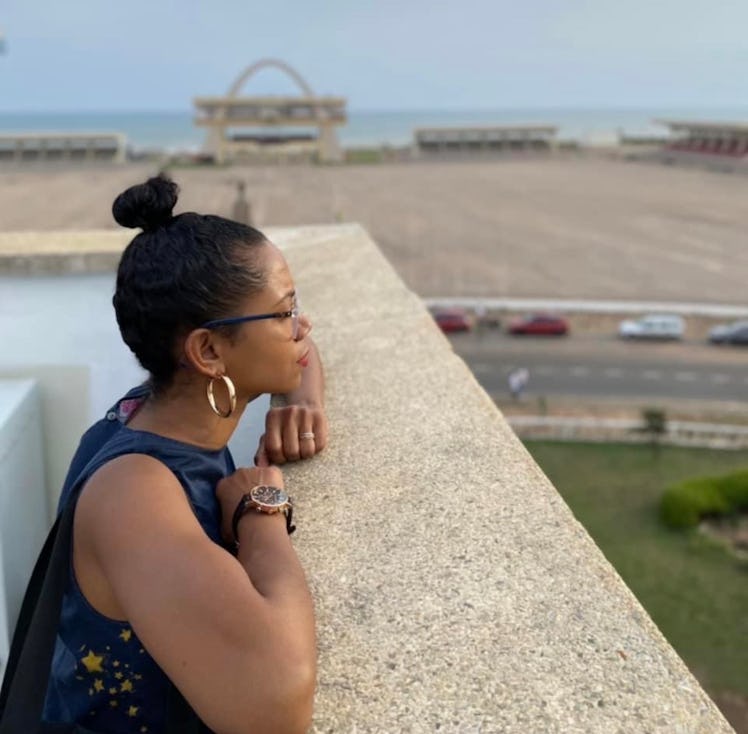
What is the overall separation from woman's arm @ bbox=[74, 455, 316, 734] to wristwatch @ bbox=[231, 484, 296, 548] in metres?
0.15

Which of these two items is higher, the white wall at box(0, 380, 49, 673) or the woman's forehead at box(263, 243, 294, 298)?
the woman's forehead at box(263, 243, 294, 298)

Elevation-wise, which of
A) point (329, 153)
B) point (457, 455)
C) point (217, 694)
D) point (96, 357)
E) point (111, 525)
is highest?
point (111, 525)

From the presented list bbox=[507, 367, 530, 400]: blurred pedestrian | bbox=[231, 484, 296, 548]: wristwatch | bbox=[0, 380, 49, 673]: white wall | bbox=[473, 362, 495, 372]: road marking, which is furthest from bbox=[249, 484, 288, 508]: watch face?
bbox=[473, 362, 495, 372]: road marking

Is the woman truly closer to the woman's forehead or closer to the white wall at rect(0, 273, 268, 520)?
the woman's forehead

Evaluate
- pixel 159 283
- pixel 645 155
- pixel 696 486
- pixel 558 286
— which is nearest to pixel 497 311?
pixel 558 286

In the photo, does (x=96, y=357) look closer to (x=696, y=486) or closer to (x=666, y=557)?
(x=666, y=557)

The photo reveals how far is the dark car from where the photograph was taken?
647 inches

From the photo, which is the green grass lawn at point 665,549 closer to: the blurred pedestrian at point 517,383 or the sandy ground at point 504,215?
the blurred pedestrian at point 517,383

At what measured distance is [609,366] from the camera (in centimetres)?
1517

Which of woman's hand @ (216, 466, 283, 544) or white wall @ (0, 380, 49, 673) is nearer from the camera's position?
woman's hand @ (216, 466, 283, 544)

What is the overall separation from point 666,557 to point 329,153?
176 ft

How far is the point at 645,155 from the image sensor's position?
59.9 metres

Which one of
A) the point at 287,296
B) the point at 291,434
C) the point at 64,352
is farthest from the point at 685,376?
the point at 287,296

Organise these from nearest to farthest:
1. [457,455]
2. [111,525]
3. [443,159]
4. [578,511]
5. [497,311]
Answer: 1. [111,525]
2. [457,455]
3. [578,511]
4. [497,311]
5. [443,159]
